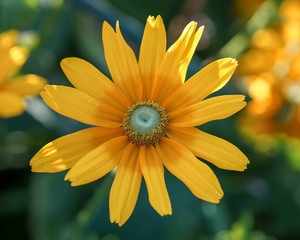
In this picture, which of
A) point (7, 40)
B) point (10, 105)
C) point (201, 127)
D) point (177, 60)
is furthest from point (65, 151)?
point (201, 127)

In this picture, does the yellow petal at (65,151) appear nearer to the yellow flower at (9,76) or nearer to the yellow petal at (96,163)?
the yellow petal at (96,163)

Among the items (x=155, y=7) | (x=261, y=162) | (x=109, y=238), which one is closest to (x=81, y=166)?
(x=109, y=238)

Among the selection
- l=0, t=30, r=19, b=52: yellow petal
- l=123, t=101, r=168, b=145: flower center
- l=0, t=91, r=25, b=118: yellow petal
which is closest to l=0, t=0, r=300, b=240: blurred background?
l=0, t=30, r=19, b=52: yellow petal

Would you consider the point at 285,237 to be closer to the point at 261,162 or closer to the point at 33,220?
the point at 261,162

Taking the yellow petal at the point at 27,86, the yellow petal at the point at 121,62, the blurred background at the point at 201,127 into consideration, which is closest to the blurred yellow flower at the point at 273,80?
the blurred background at the point at 201,127

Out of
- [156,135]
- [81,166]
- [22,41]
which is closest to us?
[81,166]

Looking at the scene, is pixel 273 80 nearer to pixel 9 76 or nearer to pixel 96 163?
pixel 9 76
